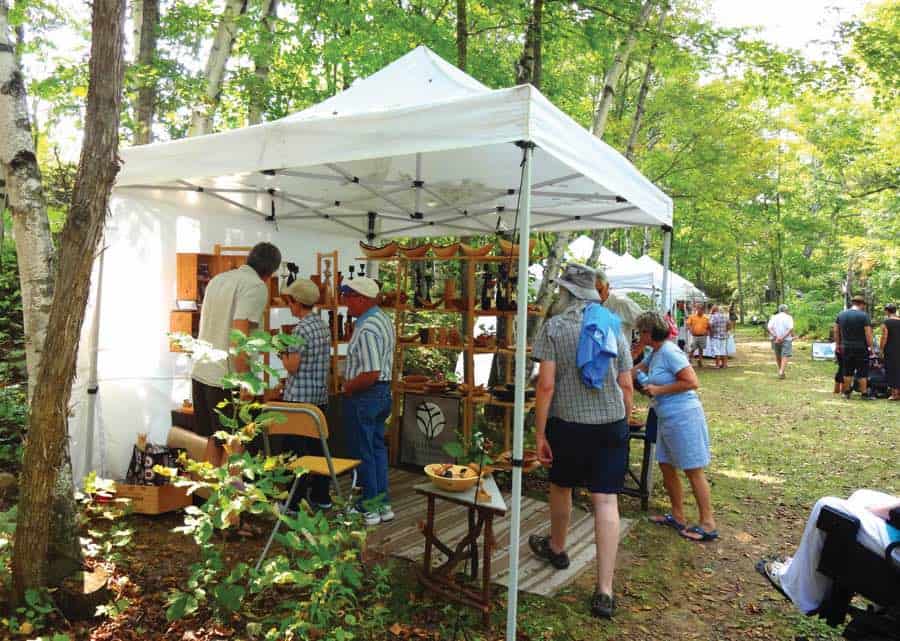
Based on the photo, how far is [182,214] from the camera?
4781 millimetres

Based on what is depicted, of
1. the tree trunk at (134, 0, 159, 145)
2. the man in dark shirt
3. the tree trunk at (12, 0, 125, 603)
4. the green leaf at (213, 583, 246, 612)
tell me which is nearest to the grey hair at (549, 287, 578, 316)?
the green leaf at (213, 583, 246, 612)

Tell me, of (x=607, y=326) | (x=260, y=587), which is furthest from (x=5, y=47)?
(x=607, y=326)

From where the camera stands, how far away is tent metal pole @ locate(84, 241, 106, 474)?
411 cm

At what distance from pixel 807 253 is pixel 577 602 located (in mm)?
29564

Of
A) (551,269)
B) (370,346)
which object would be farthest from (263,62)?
(370,346)

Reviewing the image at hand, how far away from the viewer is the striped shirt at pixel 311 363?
3963 mm

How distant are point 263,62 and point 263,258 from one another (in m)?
5.00

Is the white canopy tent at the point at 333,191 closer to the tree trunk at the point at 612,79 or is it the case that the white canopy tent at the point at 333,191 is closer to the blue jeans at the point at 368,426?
the blue jeans at the point at 368,426

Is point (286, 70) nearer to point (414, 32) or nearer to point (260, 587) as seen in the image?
point (414, 32)

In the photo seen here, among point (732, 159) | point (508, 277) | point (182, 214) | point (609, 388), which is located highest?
point (732, 159)

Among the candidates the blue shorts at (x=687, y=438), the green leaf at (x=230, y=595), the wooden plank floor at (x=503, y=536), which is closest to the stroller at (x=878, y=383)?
the wooden plank floor at (x=503, y=536)

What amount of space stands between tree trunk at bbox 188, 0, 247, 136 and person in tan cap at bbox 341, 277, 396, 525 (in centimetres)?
410

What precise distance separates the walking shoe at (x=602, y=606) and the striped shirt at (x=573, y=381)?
0.89 meters

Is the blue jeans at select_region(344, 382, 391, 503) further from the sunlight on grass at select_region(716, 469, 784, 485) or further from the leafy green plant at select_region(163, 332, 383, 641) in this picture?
the sunlight on grass at select_region(716, 469, 784, 485)
